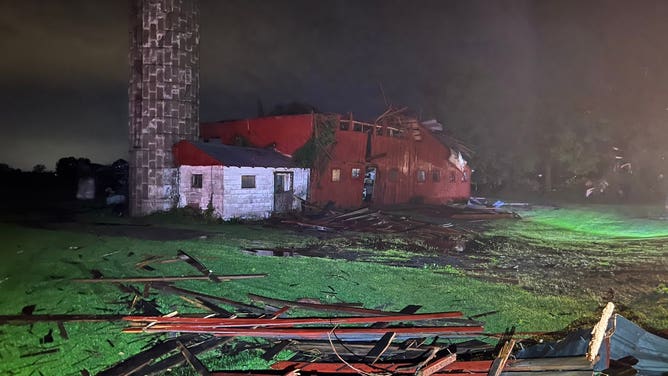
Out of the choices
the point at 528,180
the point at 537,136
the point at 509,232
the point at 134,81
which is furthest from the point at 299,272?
the point at 528,180

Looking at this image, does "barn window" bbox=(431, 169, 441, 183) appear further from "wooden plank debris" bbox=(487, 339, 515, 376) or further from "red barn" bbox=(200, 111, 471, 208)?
"wooden plank debris" bbox=(487, 339, 515, 376)

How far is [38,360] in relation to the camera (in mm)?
5344

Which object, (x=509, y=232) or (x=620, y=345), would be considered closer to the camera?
(x=620, y=345)

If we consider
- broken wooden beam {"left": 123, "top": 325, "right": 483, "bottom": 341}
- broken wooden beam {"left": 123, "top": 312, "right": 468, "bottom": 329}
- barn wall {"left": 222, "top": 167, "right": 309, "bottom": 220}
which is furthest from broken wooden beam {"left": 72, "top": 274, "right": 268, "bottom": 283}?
barn wall {"left": 222, "top": 167, "right": 309, "bottom": 220}

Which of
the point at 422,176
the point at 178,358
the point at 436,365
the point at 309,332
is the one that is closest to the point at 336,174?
the point at 422,176

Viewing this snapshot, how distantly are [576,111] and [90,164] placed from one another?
40.6 metres

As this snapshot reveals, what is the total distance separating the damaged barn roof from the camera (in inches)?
800

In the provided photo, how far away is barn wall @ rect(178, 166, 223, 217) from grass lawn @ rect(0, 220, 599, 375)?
679cm

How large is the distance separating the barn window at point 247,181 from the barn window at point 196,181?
201 cm

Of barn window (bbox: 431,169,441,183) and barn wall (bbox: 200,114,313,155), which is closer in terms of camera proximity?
barn wall (bbox: 200,114,313,155)

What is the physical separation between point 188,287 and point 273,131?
1727cm

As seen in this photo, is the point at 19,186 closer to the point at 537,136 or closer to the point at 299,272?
the point at 299,272

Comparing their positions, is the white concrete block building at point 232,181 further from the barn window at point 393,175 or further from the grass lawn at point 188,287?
the barn window at point 393,175

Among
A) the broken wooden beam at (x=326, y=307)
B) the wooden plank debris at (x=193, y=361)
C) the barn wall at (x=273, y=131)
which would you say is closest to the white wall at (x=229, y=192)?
the barn wall at (x=273, y=131)
